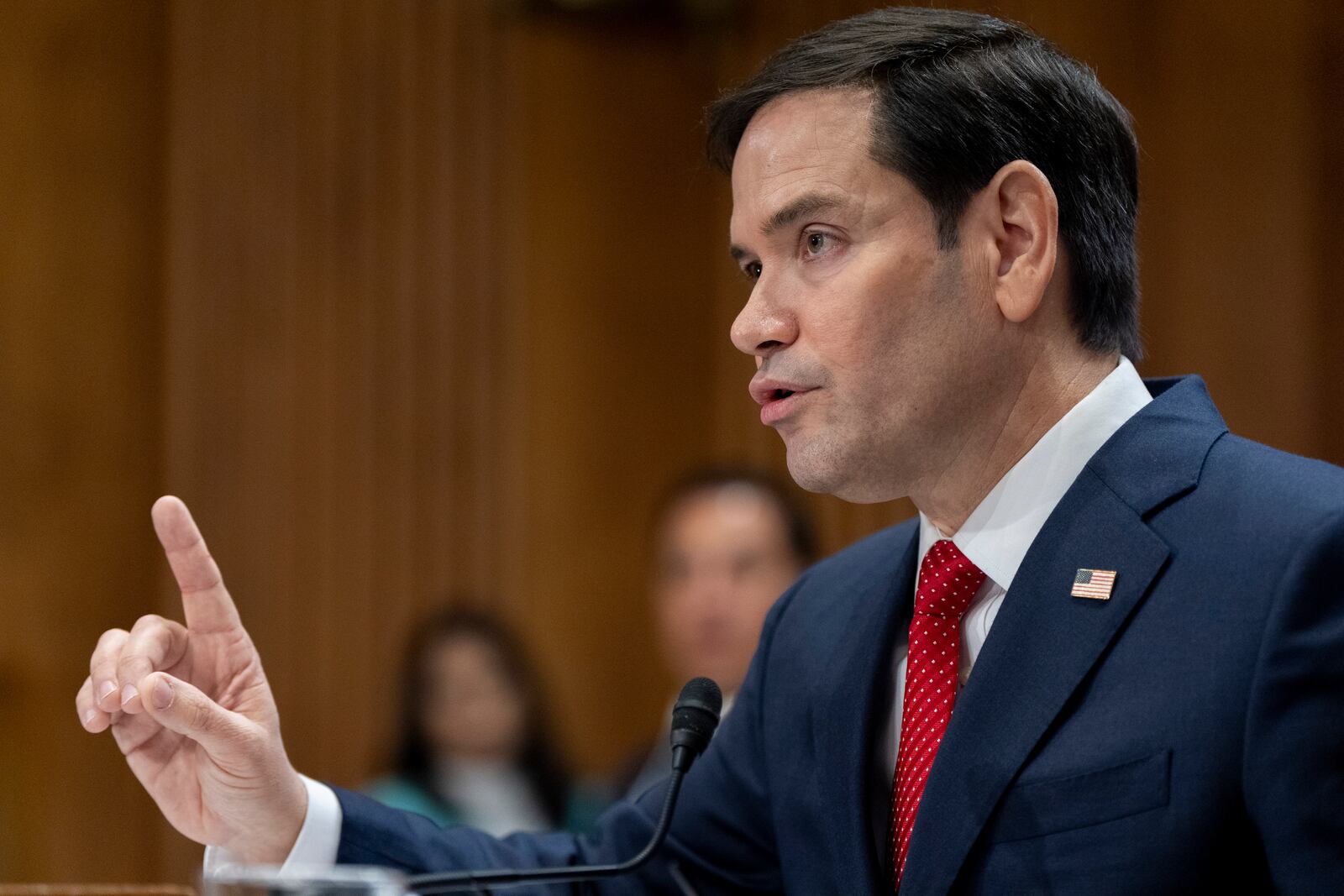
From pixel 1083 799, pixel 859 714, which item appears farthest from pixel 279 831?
pixel 1083 799

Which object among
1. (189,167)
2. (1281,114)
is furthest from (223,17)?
(1281,114)

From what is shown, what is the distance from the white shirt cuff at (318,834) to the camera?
1897 millimetres

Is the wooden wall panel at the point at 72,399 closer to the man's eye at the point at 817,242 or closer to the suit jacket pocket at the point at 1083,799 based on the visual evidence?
the man's eye at the point at 817,242

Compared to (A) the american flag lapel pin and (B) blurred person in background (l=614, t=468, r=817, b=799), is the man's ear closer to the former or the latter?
(A) the american flag lapel pin

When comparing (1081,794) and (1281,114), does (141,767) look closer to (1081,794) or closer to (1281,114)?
(1081,794)

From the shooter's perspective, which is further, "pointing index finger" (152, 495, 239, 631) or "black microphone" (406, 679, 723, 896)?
"pointing index finger" (152, 495, 239, 631)

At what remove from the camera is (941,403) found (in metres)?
Result: 1.84

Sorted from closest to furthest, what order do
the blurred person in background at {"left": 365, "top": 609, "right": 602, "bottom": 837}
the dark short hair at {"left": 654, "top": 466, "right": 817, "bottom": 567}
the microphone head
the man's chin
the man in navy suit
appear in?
the man in navy suit → the microphone head → the man's chin → the dark short hair at {"left": 654, "top": 466, "right": 817, "bottom": 567} → the blurred person in background at {"left": 365, "top": 609, "right": 602, "bottom": 837}

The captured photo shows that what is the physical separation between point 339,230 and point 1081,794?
4124 mm

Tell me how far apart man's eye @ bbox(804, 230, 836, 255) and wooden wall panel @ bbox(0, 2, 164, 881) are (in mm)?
3893

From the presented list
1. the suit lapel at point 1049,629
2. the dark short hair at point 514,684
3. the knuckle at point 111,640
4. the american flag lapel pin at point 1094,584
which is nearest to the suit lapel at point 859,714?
the suit lapel at point 1049,629

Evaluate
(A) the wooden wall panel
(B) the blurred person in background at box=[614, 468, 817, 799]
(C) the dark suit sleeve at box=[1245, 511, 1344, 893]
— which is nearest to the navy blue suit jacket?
(C) the dark suit sleeve at box=[1245, 511, 1344, 893]

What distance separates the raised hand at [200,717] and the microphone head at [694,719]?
0.49 meters

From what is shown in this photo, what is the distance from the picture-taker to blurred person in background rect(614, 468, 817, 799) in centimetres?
386
